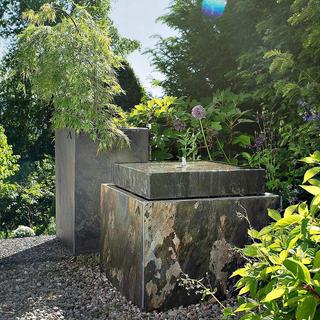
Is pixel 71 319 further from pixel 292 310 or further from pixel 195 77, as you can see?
pixel 195 77

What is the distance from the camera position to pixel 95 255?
164 inches

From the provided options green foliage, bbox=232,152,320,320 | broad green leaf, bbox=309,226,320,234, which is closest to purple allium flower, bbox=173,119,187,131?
green foliage, bbox=232,152,320,320

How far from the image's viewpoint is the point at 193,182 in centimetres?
302

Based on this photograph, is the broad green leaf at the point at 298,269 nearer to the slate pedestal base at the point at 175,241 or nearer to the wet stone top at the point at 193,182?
the slate pedestal base at the point at 175,241

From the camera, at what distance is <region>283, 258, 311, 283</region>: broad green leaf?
119 centimetres

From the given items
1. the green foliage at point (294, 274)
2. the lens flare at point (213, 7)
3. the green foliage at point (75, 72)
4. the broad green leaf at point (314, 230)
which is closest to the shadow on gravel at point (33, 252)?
the green foliage at point (75, 72)

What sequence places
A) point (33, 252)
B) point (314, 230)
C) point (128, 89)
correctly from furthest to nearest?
point (128, 89) < point (33, 252) < point (314, 230)

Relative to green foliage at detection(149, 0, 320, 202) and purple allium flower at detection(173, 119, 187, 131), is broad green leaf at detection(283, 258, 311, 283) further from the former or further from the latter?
purple allium flower at detection(173, 119, 187, 131)

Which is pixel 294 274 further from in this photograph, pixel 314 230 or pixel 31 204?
pixel 31 204

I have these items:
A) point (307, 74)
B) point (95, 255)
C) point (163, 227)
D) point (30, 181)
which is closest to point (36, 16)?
point (95, 255)

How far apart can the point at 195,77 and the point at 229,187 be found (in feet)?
16.8

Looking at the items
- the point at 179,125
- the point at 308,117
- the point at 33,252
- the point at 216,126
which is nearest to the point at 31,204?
the point at 179,125

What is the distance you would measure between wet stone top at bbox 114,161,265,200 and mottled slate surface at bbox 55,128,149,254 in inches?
36.9

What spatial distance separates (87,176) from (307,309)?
314 centimetres
